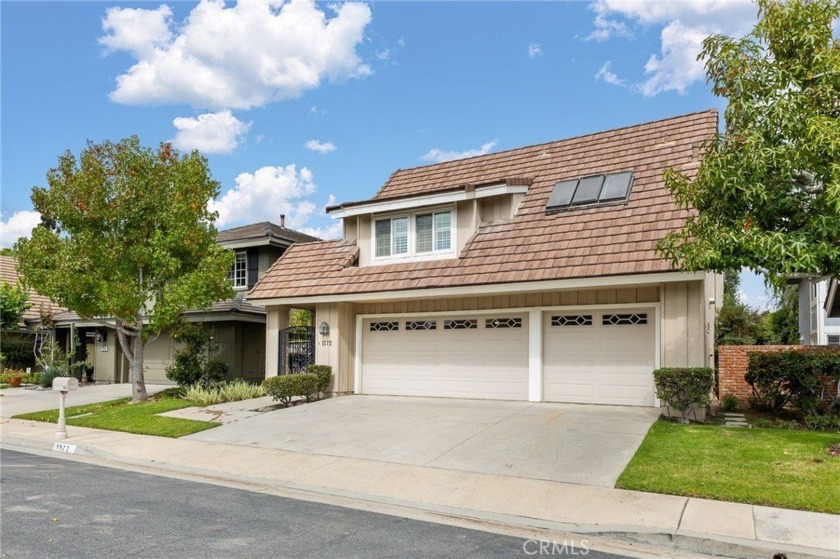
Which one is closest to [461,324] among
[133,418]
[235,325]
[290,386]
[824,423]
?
[290,386]

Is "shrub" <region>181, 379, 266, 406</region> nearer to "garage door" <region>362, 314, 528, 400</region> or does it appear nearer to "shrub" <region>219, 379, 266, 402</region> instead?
"shrub" <region>219, 379, 266, 402</region>

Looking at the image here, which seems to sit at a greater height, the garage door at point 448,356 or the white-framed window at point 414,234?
the white-framed window at point 414,234

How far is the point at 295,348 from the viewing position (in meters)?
17.6

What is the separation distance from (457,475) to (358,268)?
8704mm

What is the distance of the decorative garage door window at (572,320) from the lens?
14.2m

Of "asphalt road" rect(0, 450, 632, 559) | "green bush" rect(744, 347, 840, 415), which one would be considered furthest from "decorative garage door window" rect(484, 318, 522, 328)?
"asphalt road" rect(0, 450, 632, 559)

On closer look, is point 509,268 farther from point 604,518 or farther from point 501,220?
point 604,518

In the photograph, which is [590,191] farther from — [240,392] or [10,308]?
[10,308]

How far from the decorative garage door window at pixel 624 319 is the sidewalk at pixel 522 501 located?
611 cm

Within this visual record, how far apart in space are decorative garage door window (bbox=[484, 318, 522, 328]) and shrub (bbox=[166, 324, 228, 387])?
9447 millimetres

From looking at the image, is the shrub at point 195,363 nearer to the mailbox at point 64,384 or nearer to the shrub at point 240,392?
the shrub at point 240,392

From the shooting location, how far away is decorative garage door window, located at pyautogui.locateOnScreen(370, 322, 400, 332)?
55.2ft

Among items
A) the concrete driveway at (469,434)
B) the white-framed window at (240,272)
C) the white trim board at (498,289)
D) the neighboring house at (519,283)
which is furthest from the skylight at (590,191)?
the white-framed window at (240,272)

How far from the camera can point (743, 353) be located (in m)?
15.3
